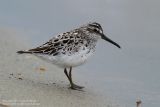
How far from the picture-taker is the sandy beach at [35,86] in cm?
899

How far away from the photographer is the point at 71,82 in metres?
10.8

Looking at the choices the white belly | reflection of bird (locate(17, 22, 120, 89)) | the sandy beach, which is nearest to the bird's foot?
reflection of bird (locate(17, 22, 120, 89))

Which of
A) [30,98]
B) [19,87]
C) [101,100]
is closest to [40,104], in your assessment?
[30,98]

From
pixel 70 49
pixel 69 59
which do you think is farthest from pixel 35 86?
pixel 70 49

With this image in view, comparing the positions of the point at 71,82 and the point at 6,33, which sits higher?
the point at 6,33

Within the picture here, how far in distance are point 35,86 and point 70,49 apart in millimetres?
926

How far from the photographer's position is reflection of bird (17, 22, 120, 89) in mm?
10477

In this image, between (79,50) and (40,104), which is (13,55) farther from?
(40,104)

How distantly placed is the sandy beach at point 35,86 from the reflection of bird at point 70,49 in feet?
1.45

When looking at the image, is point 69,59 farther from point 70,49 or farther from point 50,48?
point 50,48

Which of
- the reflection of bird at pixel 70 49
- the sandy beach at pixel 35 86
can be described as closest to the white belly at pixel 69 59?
the reflection of bird at pixel 70 49

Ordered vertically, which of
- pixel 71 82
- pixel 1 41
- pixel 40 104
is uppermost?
pixel 1 41

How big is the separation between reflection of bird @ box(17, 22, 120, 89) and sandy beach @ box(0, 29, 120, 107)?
44 cm

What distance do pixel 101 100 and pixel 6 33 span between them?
517cm
